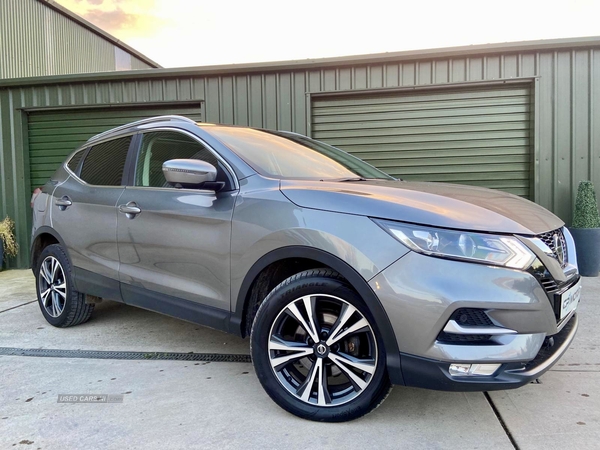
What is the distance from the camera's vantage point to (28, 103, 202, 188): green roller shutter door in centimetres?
744

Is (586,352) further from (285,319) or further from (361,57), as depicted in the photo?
(361,57)

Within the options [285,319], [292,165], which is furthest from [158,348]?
[292,165]

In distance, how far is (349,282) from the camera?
211 cm

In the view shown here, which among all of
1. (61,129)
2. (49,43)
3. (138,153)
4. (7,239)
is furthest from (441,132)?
(49,43)

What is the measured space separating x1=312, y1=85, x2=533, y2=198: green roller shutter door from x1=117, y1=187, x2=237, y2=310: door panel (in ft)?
14.1

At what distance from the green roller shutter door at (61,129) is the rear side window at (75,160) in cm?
357

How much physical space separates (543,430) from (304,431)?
1.19 m

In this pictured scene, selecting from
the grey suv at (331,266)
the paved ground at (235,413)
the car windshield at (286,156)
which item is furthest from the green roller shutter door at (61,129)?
the paved ground at (235,413)

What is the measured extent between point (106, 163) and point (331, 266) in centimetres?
236

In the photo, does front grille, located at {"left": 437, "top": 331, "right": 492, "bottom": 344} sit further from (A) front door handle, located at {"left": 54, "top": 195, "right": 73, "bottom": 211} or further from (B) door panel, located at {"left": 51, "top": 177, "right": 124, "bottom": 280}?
(A) front door handle, located at {"left": 54, "top": 195, "right": 73, "bottom": 211}

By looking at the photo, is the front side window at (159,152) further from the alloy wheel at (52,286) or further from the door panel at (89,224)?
the alloy wheel at (52,286)

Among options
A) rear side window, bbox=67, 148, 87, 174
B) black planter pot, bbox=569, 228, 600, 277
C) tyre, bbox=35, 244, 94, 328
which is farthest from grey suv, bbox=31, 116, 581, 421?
black planter pot, bbox=569, 228, 600, 277

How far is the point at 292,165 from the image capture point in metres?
2.88

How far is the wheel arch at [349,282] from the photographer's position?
1.98m
